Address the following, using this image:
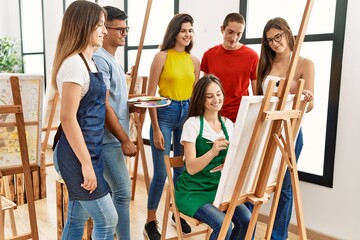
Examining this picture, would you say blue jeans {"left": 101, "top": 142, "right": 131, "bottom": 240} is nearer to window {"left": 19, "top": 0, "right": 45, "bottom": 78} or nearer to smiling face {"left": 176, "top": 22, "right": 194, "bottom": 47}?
smiling face {"left": 176, "top": 22, "right": 194, "bottom": 47}

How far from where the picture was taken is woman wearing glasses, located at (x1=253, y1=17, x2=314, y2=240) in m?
2.13

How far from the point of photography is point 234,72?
247 centimetres

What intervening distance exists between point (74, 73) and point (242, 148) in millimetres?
723

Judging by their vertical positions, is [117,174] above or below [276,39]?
below

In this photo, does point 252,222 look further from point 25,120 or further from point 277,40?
point 25,120

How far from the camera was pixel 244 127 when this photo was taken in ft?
5.00

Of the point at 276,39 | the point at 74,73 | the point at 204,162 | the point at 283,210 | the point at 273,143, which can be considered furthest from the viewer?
the point at 283,210

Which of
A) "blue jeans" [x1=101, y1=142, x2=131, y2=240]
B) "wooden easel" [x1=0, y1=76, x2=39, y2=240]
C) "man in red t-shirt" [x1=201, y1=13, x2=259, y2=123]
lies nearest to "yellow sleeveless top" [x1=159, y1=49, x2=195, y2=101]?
"man in red t-shirt" [x1=201, y1=13, x2=259, y2=123]

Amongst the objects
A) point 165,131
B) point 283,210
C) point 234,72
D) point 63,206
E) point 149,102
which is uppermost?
point 234,72

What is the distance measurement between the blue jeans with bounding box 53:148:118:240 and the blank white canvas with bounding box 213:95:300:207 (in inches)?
17.6

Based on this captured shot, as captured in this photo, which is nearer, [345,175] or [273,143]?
[273,143]

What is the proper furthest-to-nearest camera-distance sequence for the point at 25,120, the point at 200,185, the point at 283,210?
the point at 283,210, the point at 25,120, the point at 200,185

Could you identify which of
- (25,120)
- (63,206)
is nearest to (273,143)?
(25,120)

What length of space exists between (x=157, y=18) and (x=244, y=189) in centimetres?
280
